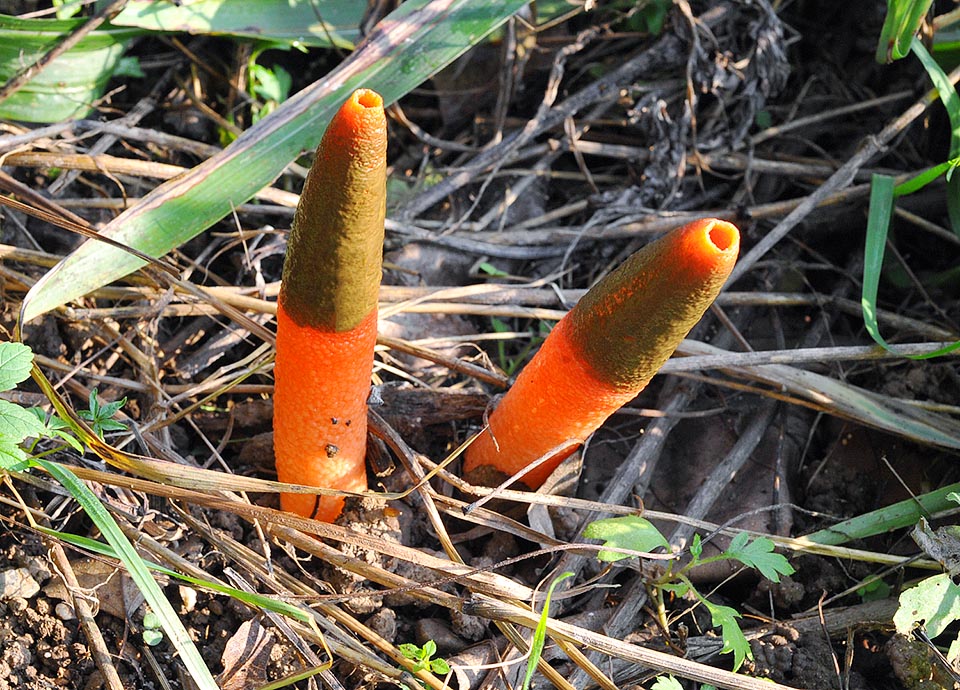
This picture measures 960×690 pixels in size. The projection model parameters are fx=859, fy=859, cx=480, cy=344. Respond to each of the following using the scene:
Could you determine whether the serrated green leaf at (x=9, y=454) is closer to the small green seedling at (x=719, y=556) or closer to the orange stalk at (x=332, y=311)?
the orange stalk at (x=332, y=311)

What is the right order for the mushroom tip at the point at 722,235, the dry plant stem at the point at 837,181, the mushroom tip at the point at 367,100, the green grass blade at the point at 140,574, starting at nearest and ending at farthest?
the mushroom tip at the point at 367,100, the mushroom tip at the point at 722,235, the green grass blade at the point at 140,574, the dry plant stem at the point at 837,181

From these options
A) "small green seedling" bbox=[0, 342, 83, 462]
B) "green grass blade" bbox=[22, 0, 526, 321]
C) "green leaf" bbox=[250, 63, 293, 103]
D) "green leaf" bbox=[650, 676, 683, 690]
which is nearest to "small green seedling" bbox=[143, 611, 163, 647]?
"small green seedling" bbox=[0, 342, 83, 462]

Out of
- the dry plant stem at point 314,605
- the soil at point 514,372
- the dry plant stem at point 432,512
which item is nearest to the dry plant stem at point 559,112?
the soil at point 514,372

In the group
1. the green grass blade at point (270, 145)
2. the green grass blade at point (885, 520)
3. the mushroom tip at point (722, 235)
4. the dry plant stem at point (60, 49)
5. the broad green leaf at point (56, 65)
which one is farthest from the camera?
the broad green leaf at point (56, 65)

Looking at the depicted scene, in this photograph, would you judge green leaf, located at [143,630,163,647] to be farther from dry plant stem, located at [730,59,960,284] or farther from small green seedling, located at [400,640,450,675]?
dry plant stem, located at [730,59,960,284]

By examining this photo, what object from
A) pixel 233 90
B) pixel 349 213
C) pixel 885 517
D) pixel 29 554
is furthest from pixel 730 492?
Answer: pixel 233 90

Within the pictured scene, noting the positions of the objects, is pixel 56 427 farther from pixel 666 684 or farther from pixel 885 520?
pixel 885 520
